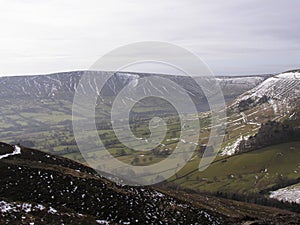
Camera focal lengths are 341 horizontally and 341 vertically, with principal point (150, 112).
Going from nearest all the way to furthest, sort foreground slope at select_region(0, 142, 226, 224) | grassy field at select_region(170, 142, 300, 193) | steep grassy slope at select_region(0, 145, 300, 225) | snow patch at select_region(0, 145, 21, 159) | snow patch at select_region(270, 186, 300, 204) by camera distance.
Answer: steep grassy slope at select_region(0, 145, 300, 225)
foreground slope at select_region(0, 142, 226, 224)
snow patch at select_region(0, 145, 21, 159)
snow patch at select_region(270, 186, 300, 204)
grassy field at select_region(170, 142, 300, 193)

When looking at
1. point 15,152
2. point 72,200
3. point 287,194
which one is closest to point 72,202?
point 72,200

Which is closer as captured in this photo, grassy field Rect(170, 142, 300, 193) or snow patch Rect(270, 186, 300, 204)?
snow patch Rect(270, 186, 300, 204)

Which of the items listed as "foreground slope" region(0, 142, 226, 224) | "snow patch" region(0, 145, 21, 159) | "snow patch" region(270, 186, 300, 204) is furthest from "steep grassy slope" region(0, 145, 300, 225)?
"snow patch" region(270, 186, 300, 204)

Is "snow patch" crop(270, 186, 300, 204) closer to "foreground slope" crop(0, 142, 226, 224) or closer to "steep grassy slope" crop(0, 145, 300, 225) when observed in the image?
"steep grassy slope" crop(0, 145, 300, 225)

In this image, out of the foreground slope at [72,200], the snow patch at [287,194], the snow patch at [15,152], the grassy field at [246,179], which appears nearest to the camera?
the foreground slope at [72,200]

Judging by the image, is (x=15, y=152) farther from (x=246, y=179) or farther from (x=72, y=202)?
(x=246, y=179)

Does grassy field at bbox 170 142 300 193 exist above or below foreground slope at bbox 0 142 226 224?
below

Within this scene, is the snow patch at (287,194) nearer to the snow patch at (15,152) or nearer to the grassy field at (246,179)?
the grassy field at (246,179)

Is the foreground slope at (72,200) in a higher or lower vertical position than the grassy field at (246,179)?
higher

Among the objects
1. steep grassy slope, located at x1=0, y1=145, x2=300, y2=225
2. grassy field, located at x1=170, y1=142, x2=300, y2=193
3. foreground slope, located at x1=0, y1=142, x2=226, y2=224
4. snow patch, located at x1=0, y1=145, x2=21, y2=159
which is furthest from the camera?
grassy field, located at x1=170, y1=142, x2=300, y2=193

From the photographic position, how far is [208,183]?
188125 millimetres

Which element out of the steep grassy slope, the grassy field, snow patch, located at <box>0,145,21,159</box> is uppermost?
snow patch, located at <box>0,145,21,159</box>

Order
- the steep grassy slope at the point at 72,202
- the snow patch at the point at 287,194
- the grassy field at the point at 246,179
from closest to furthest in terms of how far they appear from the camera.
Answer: the steep grassy slope at the point at 72,202, the snow patch at the point at 287,194, the grassy field at the point at 246,179

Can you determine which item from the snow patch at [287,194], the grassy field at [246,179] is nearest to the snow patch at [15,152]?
the snow patch at [287,194]
